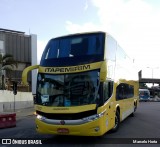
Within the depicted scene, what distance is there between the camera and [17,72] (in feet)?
158

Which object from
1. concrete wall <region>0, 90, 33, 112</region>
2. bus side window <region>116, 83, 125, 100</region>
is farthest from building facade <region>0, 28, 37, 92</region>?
bus side window <region>116, 83, 125, 100</region>

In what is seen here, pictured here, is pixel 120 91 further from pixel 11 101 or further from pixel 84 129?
pixel 11 101

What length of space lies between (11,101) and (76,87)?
82.6 ft

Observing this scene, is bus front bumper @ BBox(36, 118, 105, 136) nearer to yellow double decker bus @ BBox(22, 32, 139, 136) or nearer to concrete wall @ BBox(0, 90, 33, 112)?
yellow double decker bus @ BBox(22, 32, 139, 136)

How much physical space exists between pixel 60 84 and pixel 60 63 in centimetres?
79

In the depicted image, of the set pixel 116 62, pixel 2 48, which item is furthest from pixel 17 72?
pixel 116 62

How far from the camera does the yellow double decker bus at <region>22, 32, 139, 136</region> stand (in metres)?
10.6

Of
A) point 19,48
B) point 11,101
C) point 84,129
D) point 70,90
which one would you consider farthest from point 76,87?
point 19,48

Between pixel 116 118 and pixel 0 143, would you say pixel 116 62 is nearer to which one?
pixel 116 118

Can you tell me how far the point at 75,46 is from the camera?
1181 cm

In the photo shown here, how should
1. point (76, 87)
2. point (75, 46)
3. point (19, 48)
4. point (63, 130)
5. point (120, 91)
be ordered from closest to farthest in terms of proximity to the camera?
point (63, 130), point (76, 87), point (75, 46), point (120, 91), point (19, 48)

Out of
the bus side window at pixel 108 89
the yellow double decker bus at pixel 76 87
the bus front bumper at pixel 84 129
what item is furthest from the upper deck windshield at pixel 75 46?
the bus front bumper at pixel 84 129

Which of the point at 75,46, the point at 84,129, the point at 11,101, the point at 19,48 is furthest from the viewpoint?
the point at 19,48

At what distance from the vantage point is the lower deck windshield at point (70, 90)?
1079cm
